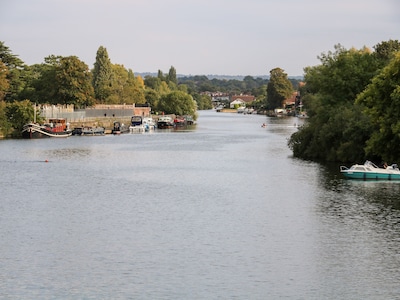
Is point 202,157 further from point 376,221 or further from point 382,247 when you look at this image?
point 382,247

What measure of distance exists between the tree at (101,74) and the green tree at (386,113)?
117 metres

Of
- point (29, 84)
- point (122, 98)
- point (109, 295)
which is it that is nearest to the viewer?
point (109, 295)

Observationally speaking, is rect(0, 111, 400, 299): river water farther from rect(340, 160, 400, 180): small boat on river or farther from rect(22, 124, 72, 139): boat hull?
rect(22, 124, 72, 139): boat hull

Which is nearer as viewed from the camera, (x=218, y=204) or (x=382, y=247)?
(x=382, y=247)

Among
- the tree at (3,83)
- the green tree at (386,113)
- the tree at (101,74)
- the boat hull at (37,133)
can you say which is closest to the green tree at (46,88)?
the tree at (3,83)

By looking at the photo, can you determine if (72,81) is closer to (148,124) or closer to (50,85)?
(50,85)

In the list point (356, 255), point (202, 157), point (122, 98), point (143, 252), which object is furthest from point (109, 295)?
point (122, 98)

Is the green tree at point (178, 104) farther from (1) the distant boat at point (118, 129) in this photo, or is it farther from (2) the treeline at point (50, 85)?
(1) the distant boat at point (118, 129)

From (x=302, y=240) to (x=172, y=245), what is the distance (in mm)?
6324

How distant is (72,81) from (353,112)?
75771mm

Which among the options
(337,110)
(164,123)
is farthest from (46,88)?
(337,110)

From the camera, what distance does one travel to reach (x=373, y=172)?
58.0 metres

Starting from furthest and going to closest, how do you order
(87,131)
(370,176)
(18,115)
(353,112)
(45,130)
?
(87,131), (18,115), (45,130), (353,112), (370,176)

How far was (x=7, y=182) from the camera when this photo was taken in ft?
194
